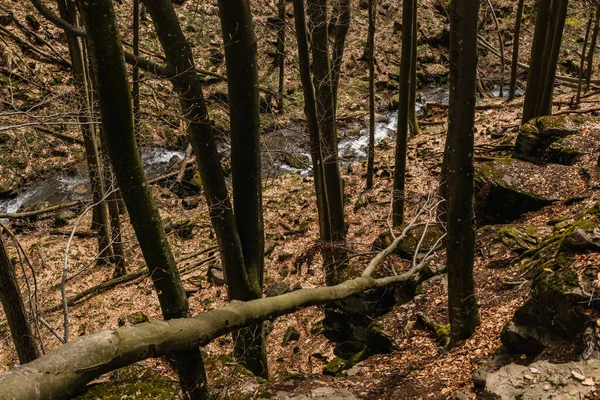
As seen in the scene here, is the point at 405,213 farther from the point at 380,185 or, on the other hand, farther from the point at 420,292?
the point at 420,292

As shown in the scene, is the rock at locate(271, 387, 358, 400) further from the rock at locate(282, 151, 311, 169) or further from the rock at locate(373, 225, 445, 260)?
the rock at locate(282, 151, 311, 169)

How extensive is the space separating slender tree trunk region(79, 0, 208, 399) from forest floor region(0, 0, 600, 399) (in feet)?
2.29

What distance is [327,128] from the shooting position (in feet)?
31.2

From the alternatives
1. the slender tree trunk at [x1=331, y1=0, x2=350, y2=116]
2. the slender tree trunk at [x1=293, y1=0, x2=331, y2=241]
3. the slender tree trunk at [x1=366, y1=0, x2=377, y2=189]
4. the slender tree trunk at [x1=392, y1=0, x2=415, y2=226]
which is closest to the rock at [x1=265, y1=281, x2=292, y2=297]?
the slender tree trunk at [x1=293, y1=0, x2=331, y2=241]

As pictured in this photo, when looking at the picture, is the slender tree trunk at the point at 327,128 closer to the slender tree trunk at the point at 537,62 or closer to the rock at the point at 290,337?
the rock at the point at 290,337

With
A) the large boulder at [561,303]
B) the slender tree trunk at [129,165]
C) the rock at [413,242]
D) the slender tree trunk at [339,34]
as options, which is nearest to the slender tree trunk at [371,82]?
the slender tree trunk at [339,34]

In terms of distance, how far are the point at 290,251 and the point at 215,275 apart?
2158mm

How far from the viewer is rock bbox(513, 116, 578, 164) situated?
440 inches

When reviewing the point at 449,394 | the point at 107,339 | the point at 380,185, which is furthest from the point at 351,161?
the point at 107,339

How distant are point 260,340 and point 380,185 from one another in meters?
8.82

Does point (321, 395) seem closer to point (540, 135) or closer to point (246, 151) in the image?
point (246, 151)

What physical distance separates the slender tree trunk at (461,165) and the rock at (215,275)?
6.45 meters

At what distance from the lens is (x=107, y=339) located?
2477 mm

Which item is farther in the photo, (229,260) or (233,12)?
(229,260)
